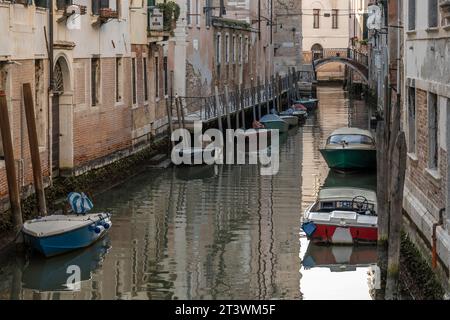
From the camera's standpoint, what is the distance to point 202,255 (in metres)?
14.9

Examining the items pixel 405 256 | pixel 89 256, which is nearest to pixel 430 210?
pixel 405 256

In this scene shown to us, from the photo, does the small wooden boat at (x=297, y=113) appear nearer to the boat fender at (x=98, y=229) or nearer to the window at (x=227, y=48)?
the window at (x=227, y=48)

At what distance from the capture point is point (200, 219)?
711 inches

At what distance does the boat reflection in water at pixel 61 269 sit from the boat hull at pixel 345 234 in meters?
2.96

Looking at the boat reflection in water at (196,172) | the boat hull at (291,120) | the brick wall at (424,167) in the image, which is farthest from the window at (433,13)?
the boat hull at (291,120)

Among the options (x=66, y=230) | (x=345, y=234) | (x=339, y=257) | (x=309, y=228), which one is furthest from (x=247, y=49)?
(x=66, y=230)

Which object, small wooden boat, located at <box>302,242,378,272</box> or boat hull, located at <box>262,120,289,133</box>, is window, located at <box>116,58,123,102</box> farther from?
boat hull, located at <box>262,120,289,133</box>

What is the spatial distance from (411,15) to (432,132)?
2821 millimetres

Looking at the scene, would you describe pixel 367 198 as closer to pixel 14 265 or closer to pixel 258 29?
pixel 14 265

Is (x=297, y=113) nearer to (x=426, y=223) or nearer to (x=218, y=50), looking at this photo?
(x=218, y=50)

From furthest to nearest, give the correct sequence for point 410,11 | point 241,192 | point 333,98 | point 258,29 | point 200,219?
point 333,98
point 258,29
point 241,192
point 200,219
point 410,11

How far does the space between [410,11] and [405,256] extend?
155 inches

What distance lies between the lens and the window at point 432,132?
13.3 m

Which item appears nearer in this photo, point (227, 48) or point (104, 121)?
point (104, 121)
